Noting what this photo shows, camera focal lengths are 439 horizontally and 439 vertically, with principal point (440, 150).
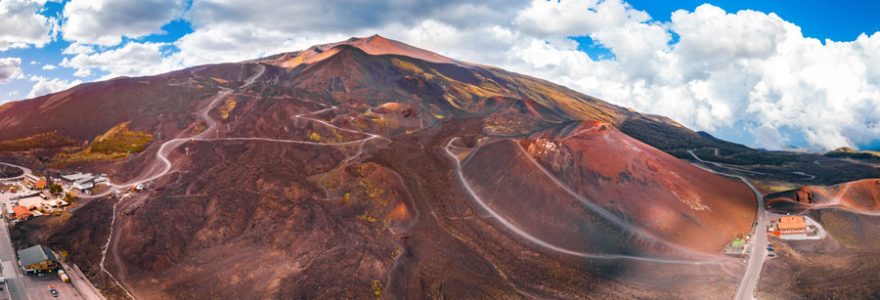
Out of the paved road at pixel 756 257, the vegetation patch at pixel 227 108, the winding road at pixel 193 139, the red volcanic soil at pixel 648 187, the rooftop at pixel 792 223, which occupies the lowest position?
the paved road at pixel 756 257

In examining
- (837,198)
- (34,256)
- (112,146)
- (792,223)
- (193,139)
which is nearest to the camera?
(34,256)

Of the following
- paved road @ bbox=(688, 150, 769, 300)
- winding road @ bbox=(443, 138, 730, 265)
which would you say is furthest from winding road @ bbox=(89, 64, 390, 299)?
paved road @ bbox=(688, 150, 769, 300)

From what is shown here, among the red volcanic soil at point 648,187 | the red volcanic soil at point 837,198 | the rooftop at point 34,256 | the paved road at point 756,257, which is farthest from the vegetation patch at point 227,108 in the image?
the red volcanic soil at point 837,198

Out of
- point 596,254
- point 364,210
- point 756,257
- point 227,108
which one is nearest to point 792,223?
point 756,257

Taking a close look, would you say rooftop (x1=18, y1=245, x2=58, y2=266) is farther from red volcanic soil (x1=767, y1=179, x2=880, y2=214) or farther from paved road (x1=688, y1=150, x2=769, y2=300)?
red volcanic soil (x1=767, y1=179, x2=880, y2=214)

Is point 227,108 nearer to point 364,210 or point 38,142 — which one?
point 38,142

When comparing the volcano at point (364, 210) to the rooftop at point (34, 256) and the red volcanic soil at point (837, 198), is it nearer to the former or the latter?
the rooftop at point (34, 256)

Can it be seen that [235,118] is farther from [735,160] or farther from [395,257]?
[735,160]
